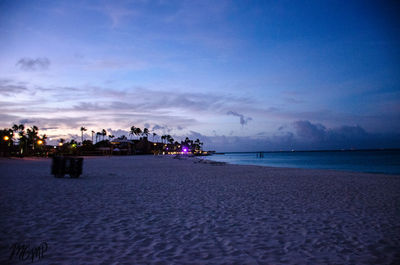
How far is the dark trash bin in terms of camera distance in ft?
49.9

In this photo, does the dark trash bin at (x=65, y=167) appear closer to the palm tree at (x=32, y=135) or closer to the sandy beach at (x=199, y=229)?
the sandy beach at (x=199, y=229)

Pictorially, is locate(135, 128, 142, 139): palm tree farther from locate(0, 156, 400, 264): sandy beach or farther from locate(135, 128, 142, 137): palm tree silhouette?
locate(0, 156, 400, 264): sandy beach

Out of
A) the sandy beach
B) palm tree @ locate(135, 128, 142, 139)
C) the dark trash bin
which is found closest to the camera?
the sandy beach

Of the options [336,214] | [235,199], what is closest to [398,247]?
[336,214]

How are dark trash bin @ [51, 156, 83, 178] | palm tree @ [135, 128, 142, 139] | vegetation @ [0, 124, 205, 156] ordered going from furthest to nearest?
palm tree @ [135, 128, 142, 139], vegetation @ [0, 124, 205, 156], dark trash bin @ [51, 156, 83, 178]

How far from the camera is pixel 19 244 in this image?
455 cm

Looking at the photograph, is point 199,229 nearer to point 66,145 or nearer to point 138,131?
point 66,145

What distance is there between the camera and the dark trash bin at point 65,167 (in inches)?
599

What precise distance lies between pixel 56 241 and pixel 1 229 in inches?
64.0

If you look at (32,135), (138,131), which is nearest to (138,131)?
(138,131)

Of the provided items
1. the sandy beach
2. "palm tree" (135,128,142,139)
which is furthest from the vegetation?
the sandy beach

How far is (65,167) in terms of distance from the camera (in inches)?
605

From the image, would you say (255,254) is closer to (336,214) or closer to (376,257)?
(376,257)

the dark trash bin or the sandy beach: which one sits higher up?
the dark trash bin
